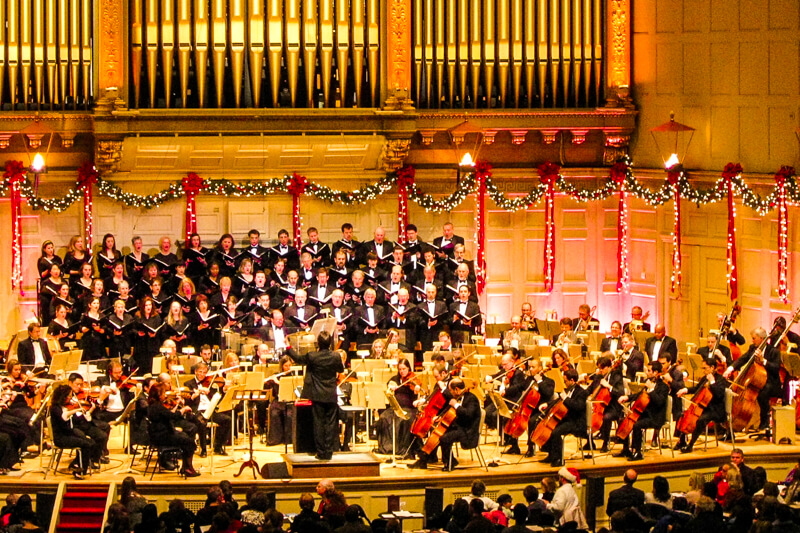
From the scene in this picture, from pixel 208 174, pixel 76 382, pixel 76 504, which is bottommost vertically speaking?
pixel 76 504

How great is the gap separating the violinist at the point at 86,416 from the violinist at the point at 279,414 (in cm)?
168

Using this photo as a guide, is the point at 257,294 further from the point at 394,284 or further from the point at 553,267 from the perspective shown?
the point at 553,267

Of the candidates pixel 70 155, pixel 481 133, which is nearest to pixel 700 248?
pixel 481 133

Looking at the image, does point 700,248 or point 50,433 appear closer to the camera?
point 50,433

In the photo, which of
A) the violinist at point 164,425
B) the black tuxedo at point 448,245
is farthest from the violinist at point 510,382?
the black tuxedo at point 448,245

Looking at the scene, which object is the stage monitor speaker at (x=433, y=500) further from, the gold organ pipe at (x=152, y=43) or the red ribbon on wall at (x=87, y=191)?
the gold organ pipe at (x=152, y=43)

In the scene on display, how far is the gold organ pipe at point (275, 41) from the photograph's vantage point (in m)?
19.5

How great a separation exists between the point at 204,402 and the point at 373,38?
5947 mm

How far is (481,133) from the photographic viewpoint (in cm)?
2044

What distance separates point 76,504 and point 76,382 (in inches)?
45.8

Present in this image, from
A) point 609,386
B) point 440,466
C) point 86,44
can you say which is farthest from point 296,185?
point 609,386

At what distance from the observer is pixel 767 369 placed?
54.3 feet

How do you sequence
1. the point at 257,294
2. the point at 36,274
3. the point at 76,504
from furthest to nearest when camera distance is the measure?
the point at 36,274, the point at 257,294, the point at 76,504

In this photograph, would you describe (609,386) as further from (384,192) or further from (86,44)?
(86,44)
